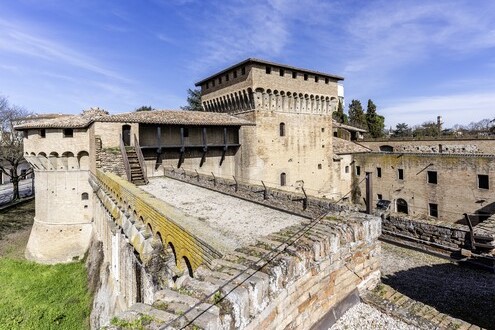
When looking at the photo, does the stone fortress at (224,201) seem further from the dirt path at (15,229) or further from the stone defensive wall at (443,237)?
the dirt path at (15,229)

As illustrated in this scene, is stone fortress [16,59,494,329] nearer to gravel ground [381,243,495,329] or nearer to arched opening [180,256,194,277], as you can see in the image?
arched opening [180,256,194,277]

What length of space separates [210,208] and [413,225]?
18.1 feet

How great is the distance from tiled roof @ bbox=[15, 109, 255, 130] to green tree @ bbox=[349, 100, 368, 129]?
97.3 feet

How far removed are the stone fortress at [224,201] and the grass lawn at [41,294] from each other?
1056 millimetres

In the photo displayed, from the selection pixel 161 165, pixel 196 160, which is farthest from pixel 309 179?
pixel 161 165

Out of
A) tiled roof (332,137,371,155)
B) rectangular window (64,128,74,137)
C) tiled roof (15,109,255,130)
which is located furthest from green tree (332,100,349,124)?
rectangular window (64,128,74,137)

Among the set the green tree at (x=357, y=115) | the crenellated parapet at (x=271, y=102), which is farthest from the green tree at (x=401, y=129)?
the crenellated parapet at (x=271, y=102)

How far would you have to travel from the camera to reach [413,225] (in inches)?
306

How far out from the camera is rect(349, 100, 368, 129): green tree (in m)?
45.7

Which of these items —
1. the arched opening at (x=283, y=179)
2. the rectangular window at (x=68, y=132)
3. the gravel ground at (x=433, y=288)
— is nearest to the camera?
the gravel ground at (x=433, y=288)

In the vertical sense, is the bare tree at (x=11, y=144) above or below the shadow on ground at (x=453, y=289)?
above

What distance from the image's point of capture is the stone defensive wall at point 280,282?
7.30 feet

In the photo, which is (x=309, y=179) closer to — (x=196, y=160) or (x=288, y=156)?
(x=288, y=156)

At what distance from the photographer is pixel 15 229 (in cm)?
2292
